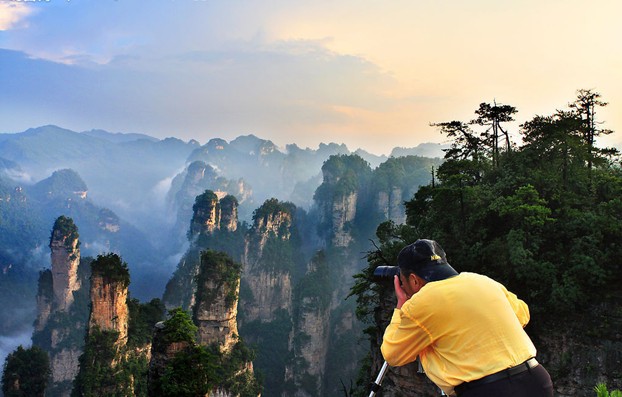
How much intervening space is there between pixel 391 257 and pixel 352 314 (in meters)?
40.4

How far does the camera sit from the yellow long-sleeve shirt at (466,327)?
2428 millimetres

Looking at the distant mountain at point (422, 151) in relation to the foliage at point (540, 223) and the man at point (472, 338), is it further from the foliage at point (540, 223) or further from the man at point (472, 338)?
the man at point (472, 338)

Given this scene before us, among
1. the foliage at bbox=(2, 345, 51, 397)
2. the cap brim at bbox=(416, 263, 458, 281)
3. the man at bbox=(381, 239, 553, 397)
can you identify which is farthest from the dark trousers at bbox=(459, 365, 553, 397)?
the foliage at bbox=(2, 345, 51, 397)

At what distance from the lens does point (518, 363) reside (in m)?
2.42

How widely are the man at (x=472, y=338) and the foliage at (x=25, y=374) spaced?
3531 centimetres

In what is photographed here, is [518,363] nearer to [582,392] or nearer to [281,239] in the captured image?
[582,392]

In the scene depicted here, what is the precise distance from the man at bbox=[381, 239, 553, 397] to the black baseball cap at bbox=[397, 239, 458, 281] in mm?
95

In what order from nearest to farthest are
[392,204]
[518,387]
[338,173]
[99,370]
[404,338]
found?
[518,387] → [404,338] → [99,370] → [392,204] → [338,173]

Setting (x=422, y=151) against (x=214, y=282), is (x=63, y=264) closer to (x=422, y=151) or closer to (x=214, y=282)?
(x=214, y=282)

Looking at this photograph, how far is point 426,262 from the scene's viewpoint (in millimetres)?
2740

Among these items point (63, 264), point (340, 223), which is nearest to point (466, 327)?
point (63, 264)

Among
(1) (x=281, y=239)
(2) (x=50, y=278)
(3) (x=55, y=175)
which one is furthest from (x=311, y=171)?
(2) (x=50, y=278)

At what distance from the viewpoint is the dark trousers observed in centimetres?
236

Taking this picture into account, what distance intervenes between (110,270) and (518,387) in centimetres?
2980
